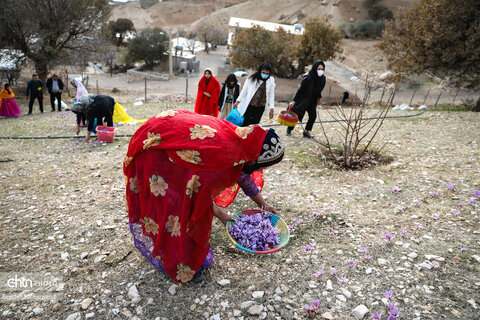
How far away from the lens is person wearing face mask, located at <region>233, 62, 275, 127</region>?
6.32 meters

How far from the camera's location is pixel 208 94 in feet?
26.7

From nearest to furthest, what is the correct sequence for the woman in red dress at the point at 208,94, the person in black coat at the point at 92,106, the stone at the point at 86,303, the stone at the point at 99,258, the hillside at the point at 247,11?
the stone at the point at 86,303
the stone at the point at 99,258
the person in black coat at the point at 92,106
the woman in red dress at the point at 208,94
the hillside at the point at 247,11

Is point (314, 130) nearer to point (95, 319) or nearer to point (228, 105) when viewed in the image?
point (228, 105)

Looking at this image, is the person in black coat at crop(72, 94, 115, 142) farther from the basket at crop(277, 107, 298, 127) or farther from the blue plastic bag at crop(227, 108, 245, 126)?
the basket at crop(277, 107, 298, 127)

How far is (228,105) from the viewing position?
7531mm

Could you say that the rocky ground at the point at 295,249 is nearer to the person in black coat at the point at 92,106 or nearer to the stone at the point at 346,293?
the stone at the point at 346,293

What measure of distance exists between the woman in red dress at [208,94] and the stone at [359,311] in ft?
21.1

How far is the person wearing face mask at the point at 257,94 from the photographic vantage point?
632 cm

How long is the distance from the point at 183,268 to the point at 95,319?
2.51 feet

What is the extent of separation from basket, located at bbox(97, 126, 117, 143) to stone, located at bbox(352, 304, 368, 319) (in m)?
6.30

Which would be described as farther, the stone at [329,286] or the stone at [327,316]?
the stone at [329,286]

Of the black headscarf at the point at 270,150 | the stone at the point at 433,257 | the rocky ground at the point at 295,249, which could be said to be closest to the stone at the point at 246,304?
the rocky ground at the point at 295,249

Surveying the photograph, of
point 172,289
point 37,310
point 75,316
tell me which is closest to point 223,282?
point 172,289

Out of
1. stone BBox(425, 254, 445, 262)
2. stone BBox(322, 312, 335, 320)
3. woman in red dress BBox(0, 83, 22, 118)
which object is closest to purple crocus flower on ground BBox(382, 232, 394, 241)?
stone BBox(425, 254, 445, 262)
